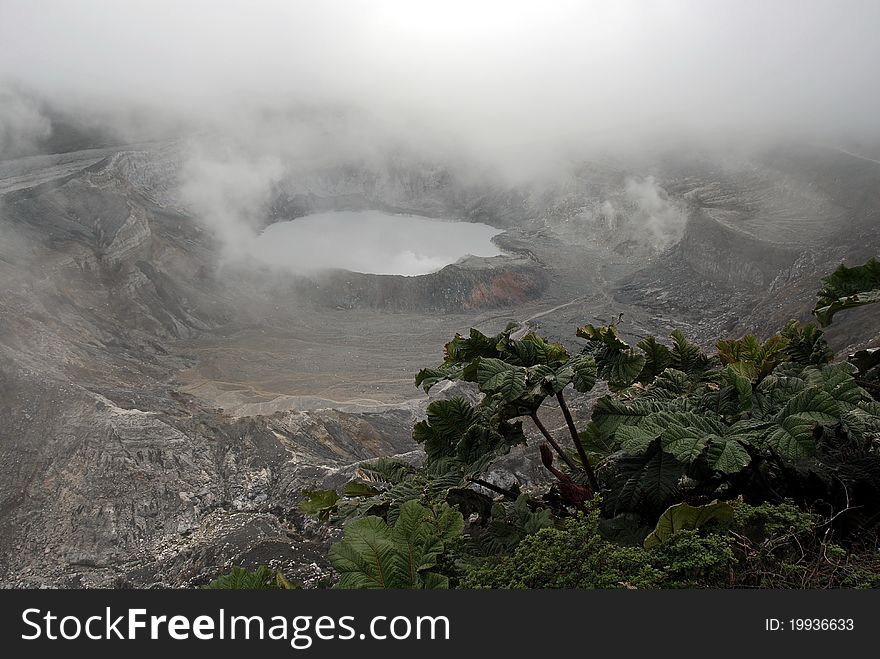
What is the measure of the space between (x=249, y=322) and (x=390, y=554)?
108 ft

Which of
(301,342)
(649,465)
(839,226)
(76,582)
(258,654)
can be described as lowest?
(76,582)

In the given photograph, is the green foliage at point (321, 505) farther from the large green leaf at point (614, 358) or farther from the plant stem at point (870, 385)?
the plant stem at point (870, 385)

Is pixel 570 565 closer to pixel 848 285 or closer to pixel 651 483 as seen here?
pixel 651 483

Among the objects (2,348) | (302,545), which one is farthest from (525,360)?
(2,348)

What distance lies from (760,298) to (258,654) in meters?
34.0

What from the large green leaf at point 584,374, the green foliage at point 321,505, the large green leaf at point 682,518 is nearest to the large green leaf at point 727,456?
the large green leaf at point 682,518

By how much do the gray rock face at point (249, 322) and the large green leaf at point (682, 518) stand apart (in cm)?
727

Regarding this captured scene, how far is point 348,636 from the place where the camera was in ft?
8.41

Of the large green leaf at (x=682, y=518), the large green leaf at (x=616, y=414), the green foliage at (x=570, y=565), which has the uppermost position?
the large green leaf at (x=616, y=414)

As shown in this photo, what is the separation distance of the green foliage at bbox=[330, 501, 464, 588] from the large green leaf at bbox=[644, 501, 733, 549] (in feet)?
3.90

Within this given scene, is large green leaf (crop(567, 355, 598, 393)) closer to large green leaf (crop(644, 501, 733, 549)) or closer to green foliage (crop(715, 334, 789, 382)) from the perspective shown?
large green leaf (crop(644, 501, 733, 549))

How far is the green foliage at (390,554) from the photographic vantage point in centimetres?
307

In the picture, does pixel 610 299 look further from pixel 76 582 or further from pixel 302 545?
pixel 76 582

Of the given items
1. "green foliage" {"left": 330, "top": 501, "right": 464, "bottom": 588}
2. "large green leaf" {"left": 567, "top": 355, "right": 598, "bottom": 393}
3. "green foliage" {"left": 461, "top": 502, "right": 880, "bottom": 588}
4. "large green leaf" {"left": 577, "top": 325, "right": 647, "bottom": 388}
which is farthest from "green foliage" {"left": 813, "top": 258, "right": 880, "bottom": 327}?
"green foliage" {"left": 330, "top": 501, "right": 464, "bottom": 588}
